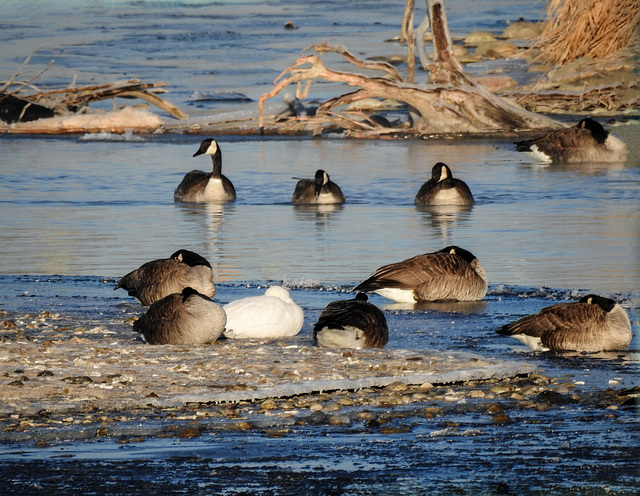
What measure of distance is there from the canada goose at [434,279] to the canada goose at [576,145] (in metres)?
12.0

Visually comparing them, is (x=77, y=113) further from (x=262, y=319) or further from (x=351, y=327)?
(x=351, y=327)

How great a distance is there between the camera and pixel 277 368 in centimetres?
810

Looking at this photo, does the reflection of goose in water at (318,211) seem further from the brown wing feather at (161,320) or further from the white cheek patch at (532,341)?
the white cheek patch at (532,341)

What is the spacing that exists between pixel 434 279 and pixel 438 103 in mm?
14401

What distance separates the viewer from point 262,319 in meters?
9.19

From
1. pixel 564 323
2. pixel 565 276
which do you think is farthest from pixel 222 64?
pixel 564 323

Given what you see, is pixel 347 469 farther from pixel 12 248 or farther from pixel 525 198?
pixel 525 198

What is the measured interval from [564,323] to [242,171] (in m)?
13.9

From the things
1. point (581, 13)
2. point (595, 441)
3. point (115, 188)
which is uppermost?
point (581, 13)

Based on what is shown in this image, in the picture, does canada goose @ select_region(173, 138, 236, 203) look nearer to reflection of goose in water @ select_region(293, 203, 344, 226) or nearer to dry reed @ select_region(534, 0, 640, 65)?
reflection of goose in water @ select_region(293, 203, 344, 226)

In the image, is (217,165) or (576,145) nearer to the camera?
(217,165)

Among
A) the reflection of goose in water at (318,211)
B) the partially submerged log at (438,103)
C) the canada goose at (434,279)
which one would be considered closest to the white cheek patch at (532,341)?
the canada goose at (434,279)

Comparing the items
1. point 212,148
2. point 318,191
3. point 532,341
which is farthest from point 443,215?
point 532,341

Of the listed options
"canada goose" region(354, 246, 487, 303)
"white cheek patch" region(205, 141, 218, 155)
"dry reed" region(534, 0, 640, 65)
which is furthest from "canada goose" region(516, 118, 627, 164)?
"canada goose" region(354, 246, 487, 303)
